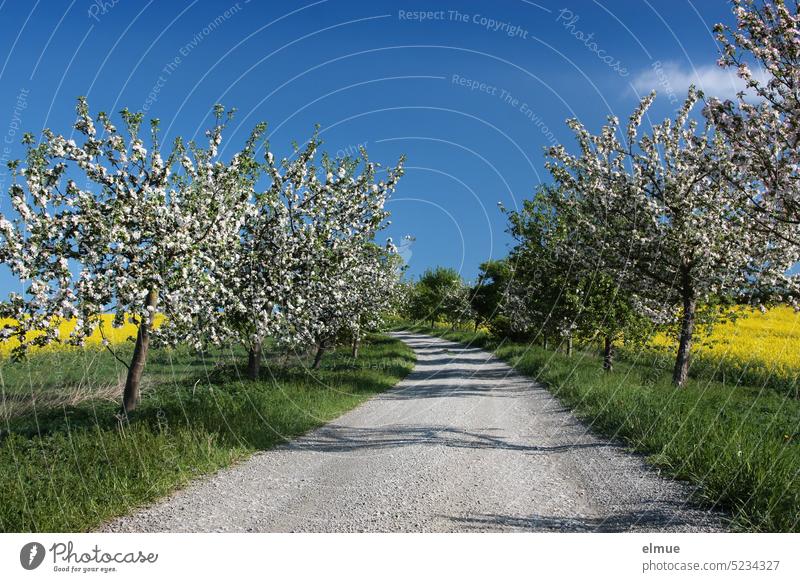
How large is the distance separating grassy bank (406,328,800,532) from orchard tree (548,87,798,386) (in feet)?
12.3

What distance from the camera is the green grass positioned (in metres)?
7.18

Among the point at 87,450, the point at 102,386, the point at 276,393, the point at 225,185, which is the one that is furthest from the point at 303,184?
the point at 102,386

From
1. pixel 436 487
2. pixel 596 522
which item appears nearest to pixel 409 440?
pixel 436 487

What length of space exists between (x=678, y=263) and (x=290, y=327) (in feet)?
42.0

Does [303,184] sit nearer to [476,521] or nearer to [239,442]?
[239,442]

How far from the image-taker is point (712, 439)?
973 centimetres

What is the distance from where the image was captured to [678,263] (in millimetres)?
19078

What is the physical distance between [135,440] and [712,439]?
9.56 meters

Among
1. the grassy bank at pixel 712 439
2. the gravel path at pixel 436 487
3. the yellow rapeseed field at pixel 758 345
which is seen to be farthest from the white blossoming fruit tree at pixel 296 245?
the yellow rapeseed field at pixel 758 345

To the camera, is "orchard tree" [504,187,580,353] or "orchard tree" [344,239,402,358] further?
"orchard tree" [504,187,580,353]

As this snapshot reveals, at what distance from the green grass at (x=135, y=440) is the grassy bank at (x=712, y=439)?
→ 23.1ft

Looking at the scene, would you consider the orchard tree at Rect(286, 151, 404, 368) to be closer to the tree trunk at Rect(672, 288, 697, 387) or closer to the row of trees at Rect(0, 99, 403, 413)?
the row of trees at Rect(0, 99, 403, 413)

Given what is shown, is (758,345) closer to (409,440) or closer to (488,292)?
(488,292)

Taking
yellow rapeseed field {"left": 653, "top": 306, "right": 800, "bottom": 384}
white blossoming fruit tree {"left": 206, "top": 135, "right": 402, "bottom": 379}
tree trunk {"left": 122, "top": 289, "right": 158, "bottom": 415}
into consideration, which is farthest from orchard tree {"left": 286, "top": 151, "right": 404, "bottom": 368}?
yellow rapeseed field {"left": 653, "top": 306, "right": 800, "bottom": 384}
